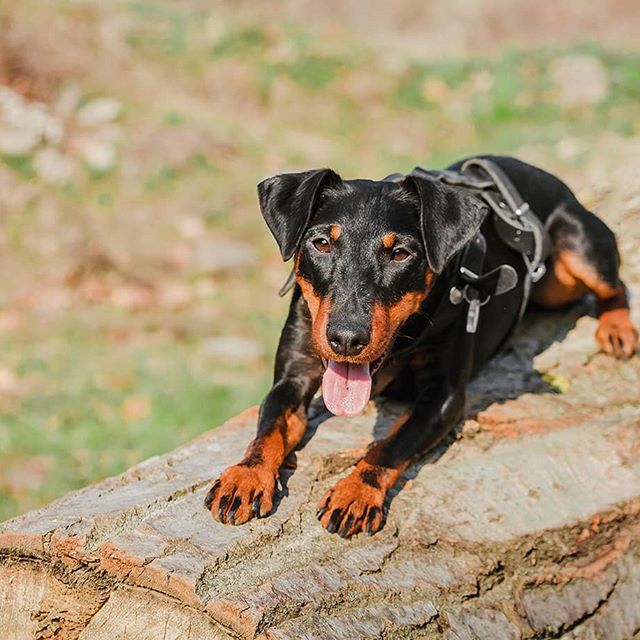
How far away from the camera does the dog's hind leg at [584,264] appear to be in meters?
4.32

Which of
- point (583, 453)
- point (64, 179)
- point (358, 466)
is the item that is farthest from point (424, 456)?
point (64, 179)

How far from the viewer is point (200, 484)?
112 inches

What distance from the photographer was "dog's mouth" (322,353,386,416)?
116 inches

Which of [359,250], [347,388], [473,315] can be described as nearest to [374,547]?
[347,388]

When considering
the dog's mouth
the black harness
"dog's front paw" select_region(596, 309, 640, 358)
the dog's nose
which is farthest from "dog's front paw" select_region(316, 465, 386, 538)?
"dog's front paw" select_region(596, 309, 640, 358)

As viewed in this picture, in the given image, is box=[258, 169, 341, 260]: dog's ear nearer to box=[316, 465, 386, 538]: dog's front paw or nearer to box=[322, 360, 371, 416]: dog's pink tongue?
box=[322, 360, 371, 416]: dog's pink tongue

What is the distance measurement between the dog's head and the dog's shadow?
0.36 m

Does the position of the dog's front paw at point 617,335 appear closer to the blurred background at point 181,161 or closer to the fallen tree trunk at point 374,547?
the fallen tree trunk at point 374,547

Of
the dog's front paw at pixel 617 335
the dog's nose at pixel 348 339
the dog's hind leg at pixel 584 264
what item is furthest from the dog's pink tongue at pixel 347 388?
the dog's hind leg at pixel 584 264

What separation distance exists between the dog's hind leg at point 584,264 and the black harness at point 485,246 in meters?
0.21

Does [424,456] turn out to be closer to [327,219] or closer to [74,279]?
[327,219]

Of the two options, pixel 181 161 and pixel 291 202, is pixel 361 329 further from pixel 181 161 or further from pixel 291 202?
pixel 181 161

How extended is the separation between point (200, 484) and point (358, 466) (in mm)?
541

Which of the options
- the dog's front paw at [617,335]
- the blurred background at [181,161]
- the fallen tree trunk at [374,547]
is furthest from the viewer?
the blurred background at [181,161]
